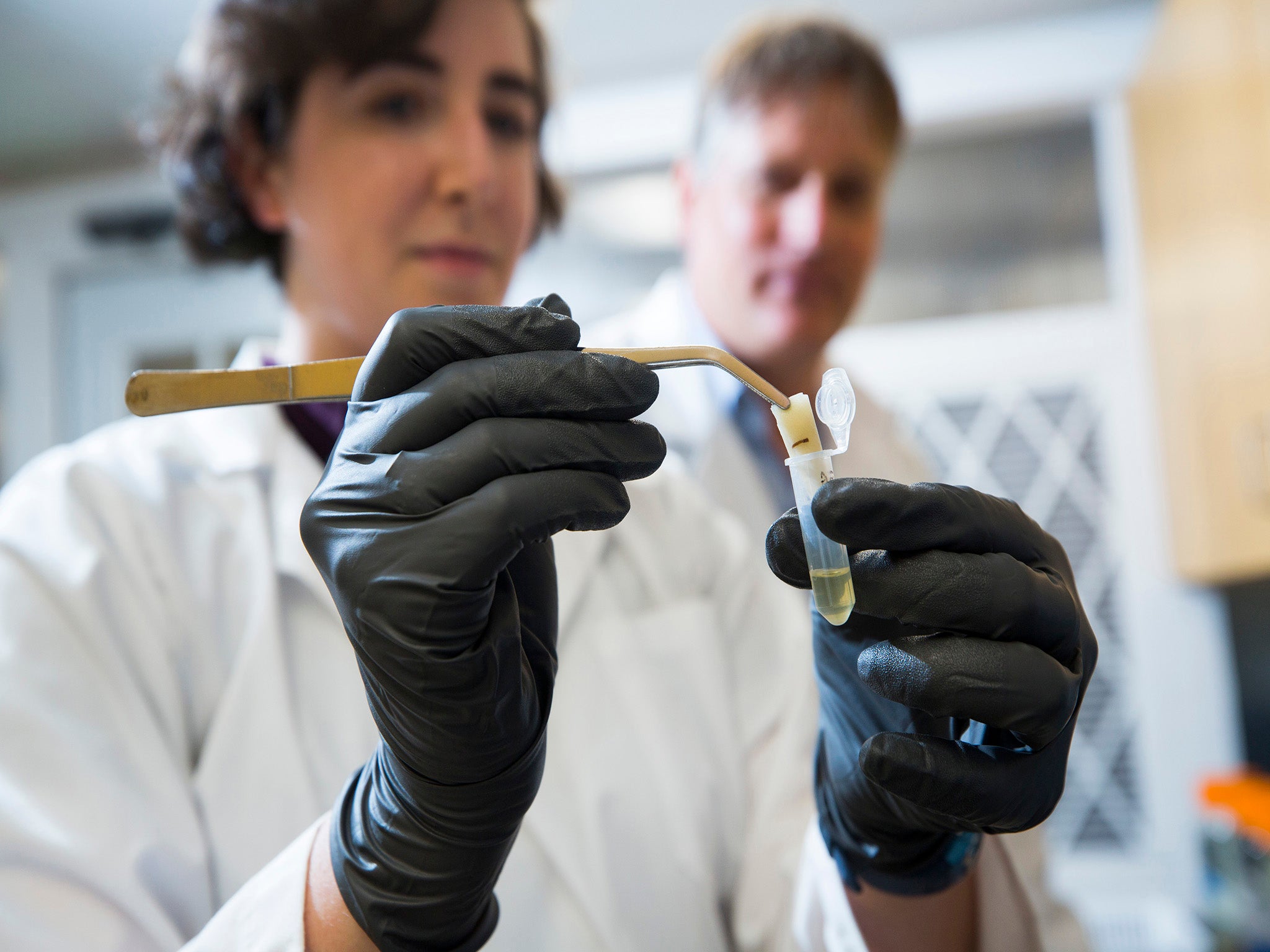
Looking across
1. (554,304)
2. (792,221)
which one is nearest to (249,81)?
(554,304)

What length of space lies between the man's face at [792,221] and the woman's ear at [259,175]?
2.13ft

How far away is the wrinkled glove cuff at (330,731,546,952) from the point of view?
1.71 ft

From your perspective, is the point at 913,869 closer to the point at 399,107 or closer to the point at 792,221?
the point at 399,107

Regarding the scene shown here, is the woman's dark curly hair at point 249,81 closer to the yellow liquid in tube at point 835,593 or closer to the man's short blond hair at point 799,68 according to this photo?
the man's short blond hair at point 799,68

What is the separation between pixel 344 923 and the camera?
54cm

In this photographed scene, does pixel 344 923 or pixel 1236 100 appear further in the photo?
pixel 1236 100

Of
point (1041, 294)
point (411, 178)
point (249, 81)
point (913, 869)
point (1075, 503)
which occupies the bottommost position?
point (1075, 503)

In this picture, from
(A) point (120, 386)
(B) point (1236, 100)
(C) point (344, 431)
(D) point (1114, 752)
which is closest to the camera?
(C) point (344, 431)

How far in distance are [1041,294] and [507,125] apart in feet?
5.71

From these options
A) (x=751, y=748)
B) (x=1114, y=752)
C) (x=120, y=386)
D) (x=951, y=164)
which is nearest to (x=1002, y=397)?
(x=951, y=164)

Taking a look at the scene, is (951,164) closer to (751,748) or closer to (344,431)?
(751,748)

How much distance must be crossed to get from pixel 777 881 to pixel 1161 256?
1.65 m

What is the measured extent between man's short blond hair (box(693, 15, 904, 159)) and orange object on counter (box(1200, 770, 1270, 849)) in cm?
126

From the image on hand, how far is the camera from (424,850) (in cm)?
A: 52
